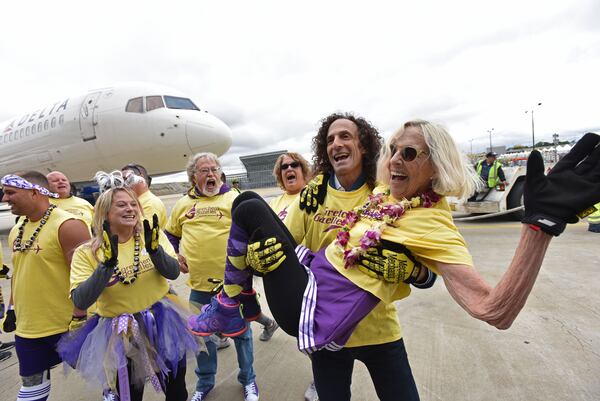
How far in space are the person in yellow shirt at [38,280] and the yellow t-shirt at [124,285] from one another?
0.34 m

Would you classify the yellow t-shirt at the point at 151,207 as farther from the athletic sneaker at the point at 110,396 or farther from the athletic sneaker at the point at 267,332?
the athletic sneaker at the point at 110,396

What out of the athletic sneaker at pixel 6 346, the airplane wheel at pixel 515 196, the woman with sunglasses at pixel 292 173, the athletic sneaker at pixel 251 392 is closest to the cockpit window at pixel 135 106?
the athletic sneaker at pixel 6 346

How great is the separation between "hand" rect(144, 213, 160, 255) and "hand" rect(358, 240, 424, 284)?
1.34 meters

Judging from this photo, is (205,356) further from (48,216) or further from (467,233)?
(467,233)

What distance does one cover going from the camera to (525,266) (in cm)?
89

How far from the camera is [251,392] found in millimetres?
2312

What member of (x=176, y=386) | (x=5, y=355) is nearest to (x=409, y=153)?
(x=176, y=386)

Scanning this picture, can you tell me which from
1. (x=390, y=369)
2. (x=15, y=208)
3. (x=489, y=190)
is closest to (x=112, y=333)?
(x=15, y=208)

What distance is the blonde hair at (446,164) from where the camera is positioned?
1.29m

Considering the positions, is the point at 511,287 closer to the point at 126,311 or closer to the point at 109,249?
the point at 109,249

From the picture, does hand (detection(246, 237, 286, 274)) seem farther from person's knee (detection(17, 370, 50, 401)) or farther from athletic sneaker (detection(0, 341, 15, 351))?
athletic sneaker (detection(0, 341, 15, 351))

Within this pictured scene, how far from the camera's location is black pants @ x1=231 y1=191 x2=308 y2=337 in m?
1.31

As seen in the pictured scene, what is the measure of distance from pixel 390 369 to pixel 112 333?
5.17 feet

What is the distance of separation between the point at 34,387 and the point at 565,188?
295 centimetres
